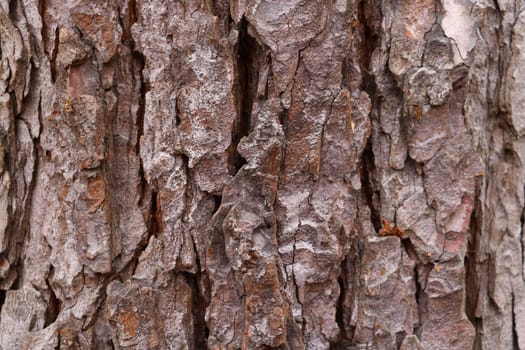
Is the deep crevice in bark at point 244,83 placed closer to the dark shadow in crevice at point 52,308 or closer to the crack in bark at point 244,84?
the crack in bark at point 244,84

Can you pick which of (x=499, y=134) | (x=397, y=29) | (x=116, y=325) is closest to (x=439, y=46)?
(x=397, y=29)

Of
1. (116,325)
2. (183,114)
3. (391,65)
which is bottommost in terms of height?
(116,325)

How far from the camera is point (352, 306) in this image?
1029 millimetres

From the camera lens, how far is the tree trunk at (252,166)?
3.19 ft

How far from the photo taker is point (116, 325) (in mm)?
987

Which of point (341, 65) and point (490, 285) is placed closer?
point (341, 65)

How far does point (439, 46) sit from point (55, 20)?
26.3 inches

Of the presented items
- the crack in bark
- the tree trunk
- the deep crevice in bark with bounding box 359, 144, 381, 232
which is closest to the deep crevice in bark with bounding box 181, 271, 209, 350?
the tree trunk

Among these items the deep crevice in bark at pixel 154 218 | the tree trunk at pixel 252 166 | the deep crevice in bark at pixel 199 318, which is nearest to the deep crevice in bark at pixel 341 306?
the tree trunk at pixel 252 166

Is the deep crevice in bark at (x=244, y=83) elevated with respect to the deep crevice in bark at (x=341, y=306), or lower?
elevated

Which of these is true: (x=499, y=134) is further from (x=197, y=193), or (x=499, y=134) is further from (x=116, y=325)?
(x=116, y=325)

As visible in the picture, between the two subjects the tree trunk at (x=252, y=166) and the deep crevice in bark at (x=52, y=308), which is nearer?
the tree trunk at (x=252, y=166)

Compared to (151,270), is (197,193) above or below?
above

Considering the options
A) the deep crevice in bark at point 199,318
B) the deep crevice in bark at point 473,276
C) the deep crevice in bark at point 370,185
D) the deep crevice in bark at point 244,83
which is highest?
the deep crevice in bark at point 244,83
